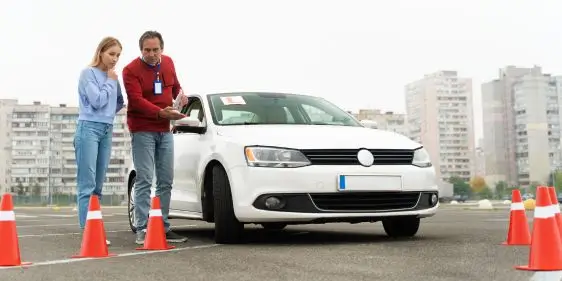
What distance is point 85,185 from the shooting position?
6805 mm

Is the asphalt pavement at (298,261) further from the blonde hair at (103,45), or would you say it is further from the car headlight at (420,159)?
the blonde hair at (103,45)

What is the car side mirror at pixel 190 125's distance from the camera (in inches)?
279

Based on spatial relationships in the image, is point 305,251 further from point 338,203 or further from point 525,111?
point 525,111

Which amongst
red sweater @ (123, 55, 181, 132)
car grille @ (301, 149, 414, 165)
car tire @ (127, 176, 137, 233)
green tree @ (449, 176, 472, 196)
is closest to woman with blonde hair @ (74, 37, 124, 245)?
red sweater @ (123, 55, 181, 132)

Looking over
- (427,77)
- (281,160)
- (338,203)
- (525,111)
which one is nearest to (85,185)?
(281,160)

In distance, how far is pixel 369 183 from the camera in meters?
6.34

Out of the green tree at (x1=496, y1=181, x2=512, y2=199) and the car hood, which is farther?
the green tree at (x1=496, y1=181, x2=512, y2=199)

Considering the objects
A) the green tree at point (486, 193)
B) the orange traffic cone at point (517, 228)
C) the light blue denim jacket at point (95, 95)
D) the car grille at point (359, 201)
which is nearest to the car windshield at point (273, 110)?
the light blue denim jacket at point (95, 95)

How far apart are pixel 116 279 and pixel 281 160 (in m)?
2.14

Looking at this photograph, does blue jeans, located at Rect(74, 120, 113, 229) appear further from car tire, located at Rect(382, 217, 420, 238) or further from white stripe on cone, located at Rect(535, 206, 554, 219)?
white stripe on cone, located at Rect(535, 206, 554, 219)

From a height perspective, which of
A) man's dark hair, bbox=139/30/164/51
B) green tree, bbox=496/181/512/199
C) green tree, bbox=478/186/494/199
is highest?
man's dark hair, bbox=139/30/164/51

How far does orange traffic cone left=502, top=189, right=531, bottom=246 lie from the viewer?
6.37 m

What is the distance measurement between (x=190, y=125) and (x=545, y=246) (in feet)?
12.1

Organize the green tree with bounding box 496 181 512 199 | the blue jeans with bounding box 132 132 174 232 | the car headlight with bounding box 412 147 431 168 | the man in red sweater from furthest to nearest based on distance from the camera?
1. the green tree with bounding box 496 181 512 199
2. the blue jeans with bounding box 132 132 174 232
3. the man in red sweater
4. the car headlight with bounding box 412 147 431 168
